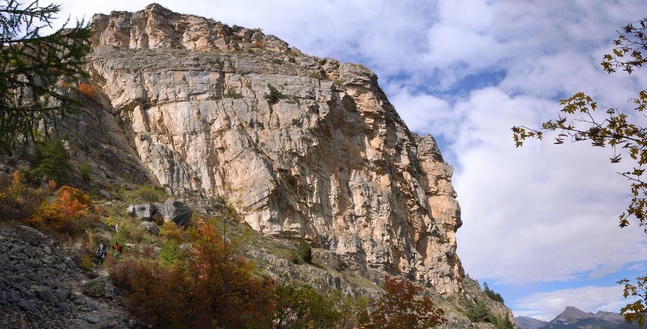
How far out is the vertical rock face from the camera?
38.0 meters

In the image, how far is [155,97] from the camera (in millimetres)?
40938

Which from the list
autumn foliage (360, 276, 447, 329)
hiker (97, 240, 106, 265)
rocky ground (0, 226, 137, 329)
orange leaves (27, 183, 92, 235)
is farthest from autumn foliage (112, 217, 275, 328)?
orange leaves (27, 183, 92, 235)

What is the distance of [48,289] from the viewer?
1238 centimetres

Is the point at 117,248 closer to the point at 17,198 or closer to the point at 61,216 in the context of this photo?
the point at 61,216

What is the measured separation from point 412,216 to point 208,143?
2156cm

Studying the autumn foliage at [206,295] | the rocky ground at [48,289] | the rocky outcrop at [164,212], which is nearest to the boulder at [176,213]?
the rocky outcrop at [164,212]

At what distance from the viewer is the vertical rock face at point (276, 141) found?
125 ft

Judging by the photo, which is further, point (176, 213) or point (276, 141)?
point (276, 141)

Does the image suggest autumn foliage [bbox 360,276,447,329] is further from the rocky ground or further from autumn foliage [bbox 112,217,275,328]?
the rocky ground

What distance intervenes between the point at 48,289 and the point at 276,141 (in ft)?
92.0

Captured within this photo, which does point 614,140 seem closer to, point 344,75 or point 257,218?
point 257,218

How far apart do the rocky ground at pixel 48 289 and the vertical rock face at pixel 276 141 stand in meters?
19.8

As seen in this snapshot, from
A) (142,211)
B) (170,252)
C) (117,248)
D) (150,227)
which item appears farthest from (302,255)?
(117,248)

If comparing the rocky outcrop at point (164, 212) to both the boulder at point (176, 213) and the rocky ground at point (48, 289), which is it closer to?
the boulder at point (176, 213)
